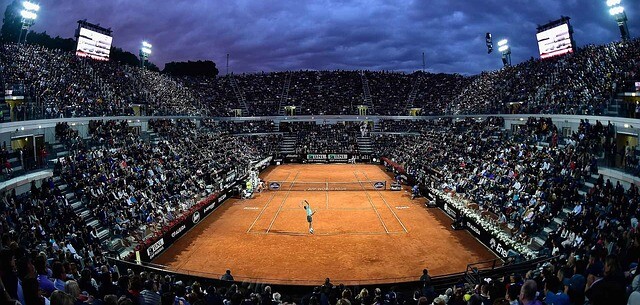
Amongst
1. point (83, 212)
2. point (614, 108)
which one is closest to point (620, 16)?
point (614, 108)

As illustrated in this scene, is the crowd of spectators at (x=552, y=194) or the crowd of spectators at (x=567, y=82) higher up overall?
the crowd of spectators at (x=567, y=82)

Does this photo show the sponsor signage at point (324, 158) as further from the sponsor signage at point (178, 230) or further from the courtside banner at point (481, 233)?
the sponsor signage at point (178, 230)

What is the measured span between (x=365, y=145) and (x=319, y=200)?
33.8 m

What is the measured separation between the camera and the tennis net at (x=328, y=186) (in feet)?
137

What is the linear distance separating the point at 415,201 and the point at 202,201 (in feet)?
61.0

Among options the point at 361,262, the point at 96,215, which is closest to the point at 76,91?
the point at 96,215

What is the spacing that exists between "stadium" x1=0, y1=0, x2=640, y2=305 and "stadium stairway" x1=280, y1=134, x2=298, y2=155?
10.2 m

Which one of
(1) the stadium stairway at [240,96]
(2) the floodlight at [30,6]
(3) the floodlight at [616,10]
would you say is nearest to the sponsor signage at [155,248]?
(2) the floodlight at [30,6]

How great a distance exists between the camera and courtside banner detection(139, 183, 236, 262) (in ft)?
69.9

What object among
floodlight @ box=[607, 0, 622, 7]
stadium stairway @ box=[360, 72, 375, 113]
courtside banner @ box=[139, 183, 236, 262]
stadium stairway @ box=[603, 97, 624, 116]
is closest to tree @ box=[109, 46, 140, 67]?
stadium stairway @ box=[360, 72, 375, 113]

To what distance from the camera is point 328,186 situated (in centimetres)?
4378

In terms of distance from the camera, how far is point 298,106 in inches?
3024

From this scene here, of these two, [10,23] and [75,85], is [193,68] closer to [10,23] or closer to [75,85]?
[10,23]

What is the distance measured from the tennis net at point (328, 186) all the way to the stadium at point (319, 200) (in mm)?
320
